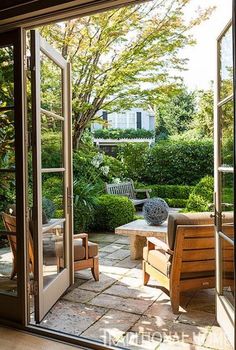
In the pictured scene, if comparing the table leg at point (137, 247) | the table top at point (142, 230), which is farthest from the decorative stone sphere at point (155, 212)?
the table leg at point (137, 247)

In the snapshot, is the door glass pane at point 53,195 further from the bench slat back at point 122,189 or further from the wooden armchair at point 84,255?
the bench slat back at point 122,189

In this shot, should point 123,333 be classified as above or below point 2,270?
below

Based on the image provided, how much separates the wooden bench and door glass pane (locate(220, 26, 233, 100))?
4.91 metres

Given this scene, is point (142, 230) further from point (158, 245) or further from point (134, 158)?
point (134, 158)

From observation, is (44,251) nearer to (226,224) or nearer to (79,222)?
(226,224)

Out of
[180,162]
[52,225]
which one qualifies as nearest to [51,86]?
[52,225]

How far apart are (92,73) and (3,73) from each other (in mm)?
3895

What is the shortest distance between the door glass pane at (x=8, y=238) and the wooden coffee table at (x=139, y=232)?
1.74 m

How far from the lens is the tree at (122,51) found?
577 cm

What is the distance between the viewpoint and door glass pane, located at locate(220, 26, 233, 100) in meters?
2.22

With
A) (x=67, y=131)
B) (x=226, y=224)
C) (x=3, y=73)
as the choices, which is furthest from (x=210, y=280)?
(x=3, y=73)

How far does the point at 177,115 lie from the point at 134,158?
4.12 metres

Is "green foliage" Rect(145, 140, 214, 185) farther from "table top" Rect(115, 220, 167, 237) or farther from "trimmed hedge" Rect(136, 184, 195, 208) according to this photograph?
"table top" Rect(115, 220, 167, 237)

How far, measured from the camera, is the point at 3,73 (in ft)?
8.95
